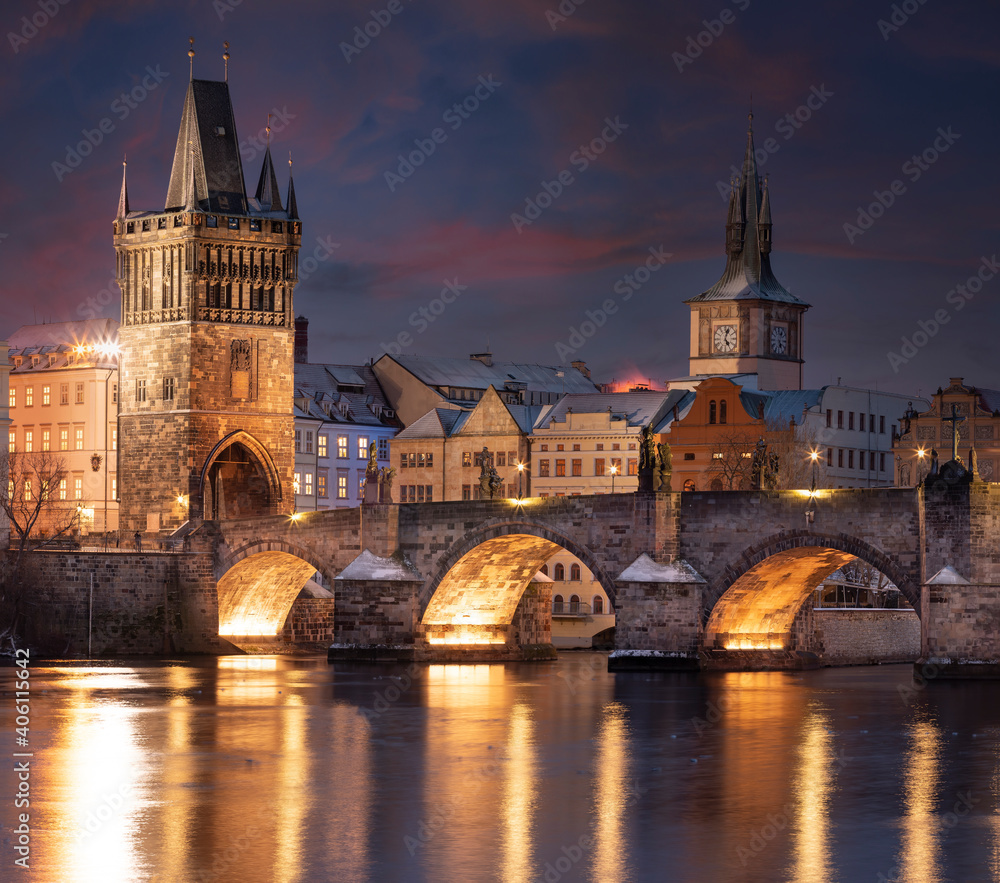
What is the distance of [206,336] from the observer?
7362 centimetres

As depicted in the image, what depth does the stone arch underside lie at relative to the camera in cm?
6962

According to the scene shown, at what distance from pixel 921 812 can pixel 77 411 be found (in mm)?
65126

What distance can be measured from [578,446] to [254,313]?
72.2ft

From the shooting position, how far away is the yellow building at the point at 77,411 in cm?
8756

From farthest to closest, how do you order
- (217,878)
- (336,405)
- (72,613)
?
1. (336,405)
2. (72,613)
3. (217,878)

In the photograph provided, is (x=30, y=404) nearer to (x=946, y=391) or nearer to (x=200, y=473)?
(x=200, y=473)

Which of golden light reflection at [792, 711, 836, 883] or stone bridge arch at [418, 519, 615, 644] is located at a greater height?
stone bridge arch at [418, 519, 615, 644]

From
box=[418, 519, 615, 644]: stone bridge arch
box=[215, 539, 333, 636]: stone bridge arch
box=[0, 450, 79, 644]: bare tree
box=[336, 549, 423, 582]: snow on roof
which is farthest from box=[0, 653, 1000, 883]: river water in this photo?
box=[215, 539, 333, 636]: stone bridge arch

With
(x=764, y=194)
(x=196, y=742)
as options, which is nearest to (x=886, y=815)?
(x=196, y=742)

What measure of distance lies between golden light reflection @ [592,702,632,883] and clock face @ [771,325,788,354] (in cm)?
6926

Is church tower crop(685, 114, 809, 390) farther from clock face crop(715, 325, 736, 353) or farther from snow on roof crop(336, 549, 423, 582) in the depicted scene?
snow on roof crop(336, 549, 423, 582)

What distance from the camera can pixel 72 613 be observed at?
214ft

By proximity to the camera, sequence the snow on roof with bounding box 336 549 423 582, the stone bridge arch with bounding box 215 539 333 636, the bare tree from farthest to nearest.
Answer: the stone bridge arch with bounding box 215 539 333 636, the bare tree, the snow on roof with bounding box 336 549 423 582

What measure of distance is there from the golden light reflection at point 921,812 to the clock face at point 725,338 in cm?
7167
